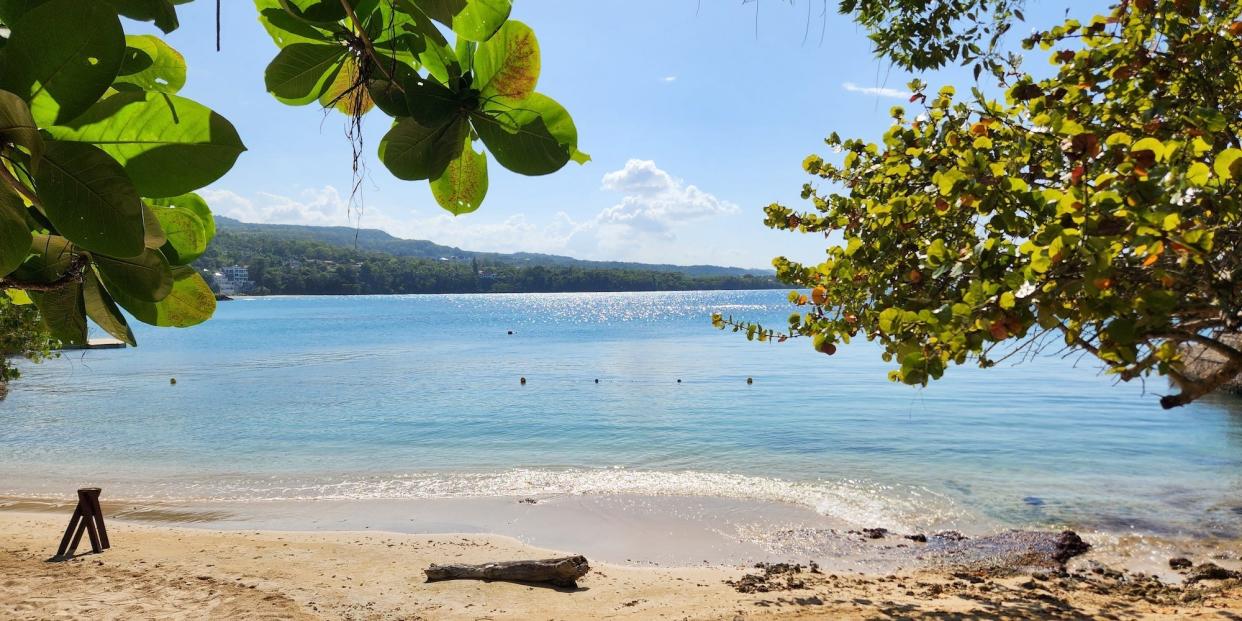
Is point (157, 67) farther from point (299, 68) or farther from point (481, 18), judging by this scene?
point (481, 18)

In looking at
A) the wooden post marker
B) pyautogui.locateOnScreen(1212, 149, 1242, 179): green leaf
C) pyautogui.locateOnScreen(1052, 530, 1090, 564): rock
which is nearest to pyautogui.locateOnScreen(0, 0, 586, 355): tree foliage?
pyautogui.locateOnScreen(1212, 149, 1242, 179): green leaf

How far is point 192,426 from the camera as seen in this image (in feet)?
67.8

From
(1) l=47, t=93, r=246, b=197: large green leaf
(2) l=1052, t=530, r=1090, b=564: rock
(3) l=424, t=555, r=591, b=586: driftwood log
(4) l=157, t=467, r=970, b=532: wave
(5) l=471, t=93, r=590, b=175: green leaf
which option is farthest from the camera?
(4) l=157, t=467, r=970, b=532: wave

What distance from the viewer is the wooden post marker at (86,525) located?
8977mm

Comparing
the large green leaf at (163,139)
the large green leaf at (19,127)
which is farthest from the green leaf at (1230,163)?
the large green leaf at (19,127)

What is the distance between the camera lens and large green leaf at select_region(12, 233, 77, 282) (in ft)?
2.63

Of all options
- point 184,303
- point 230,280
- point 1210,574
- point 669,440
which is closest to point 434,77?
point 184,303

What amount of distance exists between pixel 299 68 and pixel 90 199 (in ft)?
1.15

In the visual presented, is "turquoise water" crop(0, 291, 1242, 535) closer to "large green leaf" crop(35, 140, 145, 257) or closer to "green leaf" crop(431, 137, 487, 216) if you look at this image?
"green leaf" crop(431, 137, 487, 216)

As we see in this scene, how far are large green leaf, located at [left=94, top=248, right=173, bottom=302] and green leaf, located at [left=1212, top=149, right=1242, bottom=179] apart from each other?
1900 millimetres

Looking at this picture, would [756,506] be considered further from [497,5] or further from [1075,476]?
[497,5]

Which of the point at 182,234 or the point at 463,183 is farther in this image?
the point at 463,183

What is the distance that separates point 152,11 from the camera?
0.81 m

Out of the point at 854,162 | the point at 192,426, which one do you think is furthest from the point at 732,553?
the point at 192,426
